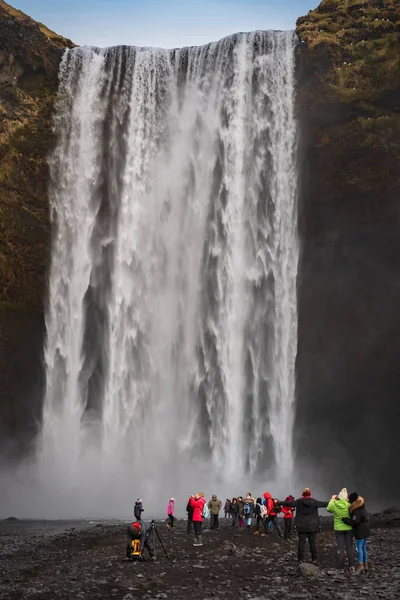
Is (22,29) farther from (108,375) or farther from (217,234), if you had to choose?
(108,375)

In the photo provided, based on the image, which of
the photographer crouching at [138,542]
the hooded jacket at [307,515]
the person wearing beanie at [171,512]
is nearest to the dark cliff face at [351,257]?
the person wearing beanie at [171,512]

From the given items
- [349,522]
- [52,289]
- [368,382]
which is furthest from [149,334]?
[349,522]

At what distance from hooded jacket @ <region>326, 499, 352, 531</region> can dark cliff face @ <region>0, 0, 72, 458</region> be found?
2961 centimetres

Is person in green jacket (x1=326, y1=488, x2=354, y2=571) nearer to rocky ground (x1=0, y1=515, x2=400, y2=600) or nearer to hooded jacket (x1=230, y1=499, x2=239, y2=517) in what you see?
rocky ground (x1=0, y1=515, x2=400, y2=600)

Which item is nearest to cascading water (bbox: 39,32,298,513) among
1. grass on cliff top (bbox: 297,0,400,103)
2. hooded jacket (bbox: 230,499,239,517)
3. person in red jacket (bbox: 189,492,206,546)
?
grass on cliff top (bbox: 297,0,400,103)

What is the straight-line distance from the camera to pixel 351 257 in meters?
40.4

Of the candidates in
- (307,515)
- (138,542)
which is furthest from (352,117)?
(138,542)

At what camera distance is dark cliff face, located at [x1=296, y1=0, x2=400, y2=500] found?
3928 centimetres

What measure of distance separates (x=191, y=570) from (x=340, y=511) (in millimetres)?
3764

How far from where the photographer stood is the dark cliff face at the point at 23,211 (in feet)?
134

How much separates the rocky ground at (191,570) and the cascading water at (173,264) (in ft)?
53.4

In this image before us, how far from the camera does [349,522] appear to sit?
1386 centimetres

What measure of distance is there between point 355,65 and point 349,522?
32544 millimetres

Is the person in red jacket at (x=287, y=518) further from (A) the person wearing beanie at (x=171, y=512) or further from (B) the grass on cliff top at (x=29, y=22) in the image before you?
(B) the grass on cliff top at (x=29, y=22)
